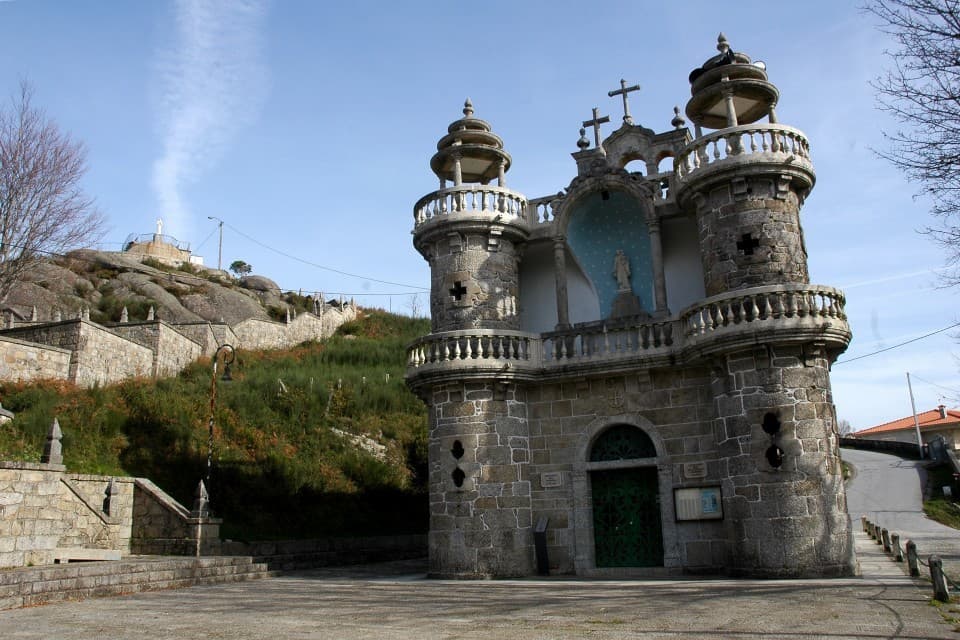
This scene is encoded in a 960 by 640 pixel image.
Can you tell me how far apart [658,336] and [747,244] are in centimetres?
266

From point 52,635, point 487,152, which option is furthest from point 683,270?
point 52,635

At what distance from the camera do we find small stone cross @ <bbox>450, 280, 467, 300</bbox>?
17.9m

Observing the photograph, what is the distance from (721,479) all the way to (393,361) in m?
25.5

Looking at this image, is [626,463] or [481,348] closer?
[626,463]

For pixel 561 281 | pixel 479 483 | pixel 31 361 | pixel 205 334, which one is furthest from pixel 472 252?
pixel 205 334

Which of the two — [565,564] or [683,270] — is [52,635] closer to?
[565,564]

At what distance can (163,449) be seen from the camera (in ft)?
75.7

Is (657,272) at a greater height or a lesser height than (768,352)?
greater

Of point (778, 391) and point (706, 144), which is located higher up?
point (706, 144)

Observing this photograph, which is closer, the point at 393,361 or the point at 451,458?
the point at 451,458

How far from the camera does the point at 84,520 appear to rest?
18.2m

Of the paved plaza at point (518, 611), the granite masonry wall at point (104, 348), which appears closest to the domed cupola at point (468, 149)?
the paved plaza at point (518, 611)

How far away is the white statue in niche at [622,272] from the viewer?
18.5 meters

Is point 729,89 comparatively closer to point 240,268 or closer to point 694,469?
point 694,469
